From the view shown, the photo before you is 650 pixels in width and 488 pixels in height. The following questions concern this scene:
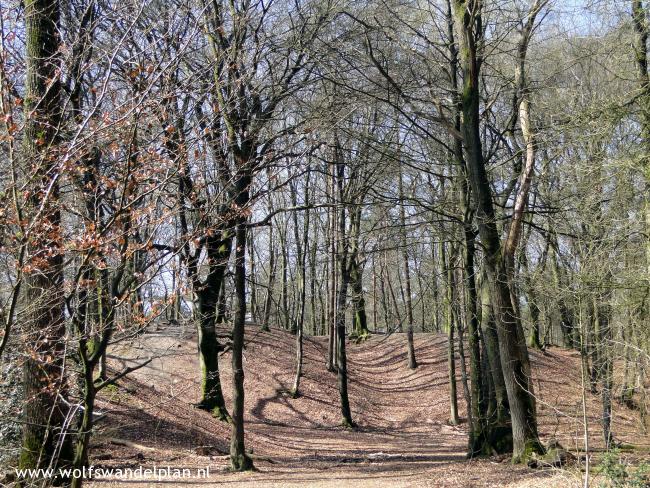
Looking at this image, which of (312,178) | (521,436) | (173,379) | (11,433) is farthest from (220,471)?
(312,178)

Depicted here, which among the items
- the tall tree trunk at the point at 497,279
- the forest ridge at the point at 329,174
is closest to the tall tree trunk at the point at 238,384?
the forest ridge at the point at 329,174

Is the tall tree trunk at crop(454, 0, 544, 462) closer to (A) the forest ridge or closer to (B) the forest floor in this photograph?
(A) the forest ridge

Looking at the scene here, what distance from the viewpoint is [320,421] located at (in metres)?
17.5

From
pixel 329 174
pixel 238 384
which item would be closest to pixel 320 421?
pixel 238 384

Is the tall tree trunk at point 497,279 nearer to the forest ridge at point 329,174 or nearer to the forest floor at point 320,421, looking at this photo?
the forest ridge at point 329,174

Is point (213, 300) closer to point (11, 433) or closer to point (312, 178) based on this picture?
point (11, 433)

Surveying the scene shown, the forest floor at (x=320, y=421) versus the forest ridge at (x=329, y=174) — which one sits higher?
the forest ridge at (x=329, y=174)

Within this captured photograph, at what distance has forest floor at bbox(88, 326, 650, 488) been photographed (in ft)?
31.2

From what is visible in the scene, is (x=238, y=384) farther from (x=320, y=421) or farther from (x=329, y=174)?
(x=320, y=421)

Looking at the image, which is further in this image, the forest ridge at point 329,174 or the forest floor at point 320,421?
the forest floor at point 320,421

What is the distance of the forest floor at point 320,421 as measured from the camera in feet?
31.2

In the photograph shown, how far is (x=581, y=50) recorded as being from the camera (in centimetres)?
892

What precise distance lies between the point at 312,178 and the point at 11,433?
14470 millimetres

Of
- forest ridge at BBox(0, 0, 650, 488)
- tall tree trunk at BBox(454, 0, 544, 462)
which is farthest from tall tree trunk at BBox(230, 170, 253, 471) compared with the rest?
tall tree trunk at BBox(454, 0, 544, 462)
